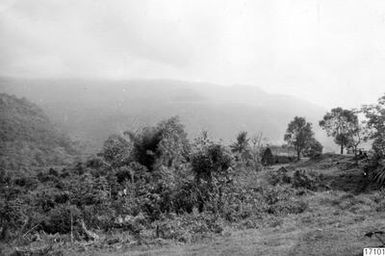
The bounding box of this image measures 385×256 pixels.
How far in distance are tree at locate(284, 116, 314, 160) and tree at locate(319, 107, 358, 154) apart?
3.37 metres

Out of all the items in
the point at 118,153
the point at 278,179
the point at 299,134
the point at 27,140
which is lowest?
the point at 27,140

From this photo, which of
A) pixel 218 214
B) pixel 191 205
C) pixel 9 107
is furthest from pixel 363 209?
pixel 9 107

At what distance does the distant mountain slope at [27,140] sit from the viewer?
106 metres

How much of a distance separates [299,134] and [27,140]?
3430 inches

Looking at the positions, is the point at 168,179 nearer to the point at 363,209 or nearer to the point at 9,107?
the point at 363,209

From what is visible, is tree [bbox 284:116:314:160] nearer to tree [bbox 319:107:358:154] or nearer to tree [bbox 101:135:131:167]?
tree [bbox 319:107:358:154]

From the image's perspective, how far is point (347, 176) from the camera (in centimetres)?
3731

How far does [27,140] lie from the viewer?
5064 inches

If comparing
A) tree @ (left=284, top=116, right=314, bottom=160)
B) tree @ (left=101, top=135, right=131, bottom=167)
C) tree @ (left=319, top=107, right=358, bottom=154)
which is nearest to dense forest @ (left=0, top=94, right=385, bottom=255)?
tree @ (left=101, top=135, right=131, bottom=167)

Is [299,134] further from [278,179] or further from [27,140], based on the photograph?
[27,140]

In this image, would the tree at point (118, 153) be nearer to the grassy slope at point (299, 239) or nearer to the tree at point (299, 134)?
the grassy slope at point (299, 239)

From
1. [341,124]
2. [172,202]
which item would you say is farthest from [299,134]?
[172,202]

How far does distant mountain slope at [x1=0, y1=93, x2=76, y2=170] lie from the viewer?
347 ft

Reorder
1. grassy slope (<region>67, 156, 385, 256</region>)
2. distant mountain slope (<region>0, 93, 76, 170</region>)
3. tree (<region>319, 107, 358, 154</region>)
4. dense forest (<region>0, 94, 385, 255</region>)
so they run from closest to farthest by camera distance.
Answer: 1. grassy slope (<region>67, 156, 385, 256</region>)
2. dense forest (<region>0, 94, 385, 255</region>)
3. tree (<region>319, 107, 358, 154</region>)
4. distant mountain slope (<region>0, 93, 76, 170</region>)
